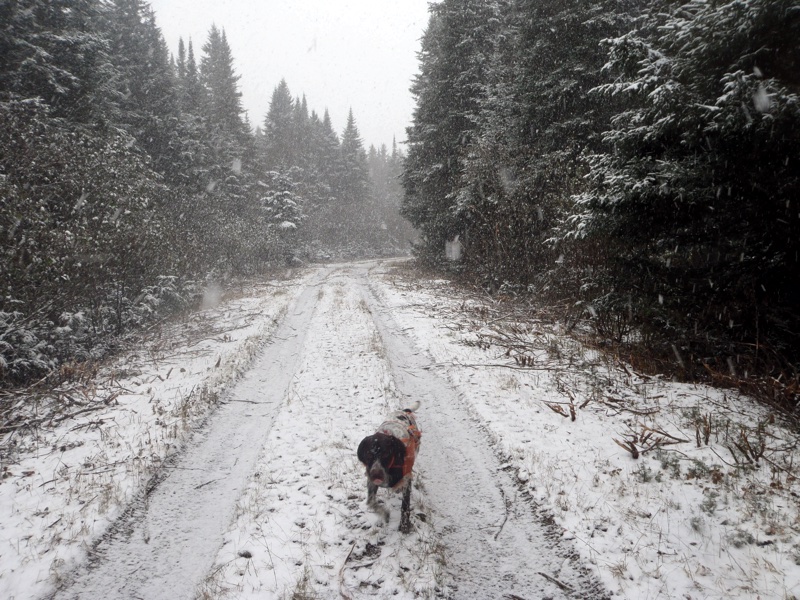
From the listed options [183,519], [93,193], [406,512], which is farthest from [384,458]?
[93,193]

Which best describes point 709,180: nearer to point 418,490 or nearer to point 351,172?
point 418,490

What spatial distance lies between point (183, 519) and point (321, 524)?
163 centimetres

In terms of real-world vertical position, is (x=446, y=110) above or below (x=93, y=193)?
above

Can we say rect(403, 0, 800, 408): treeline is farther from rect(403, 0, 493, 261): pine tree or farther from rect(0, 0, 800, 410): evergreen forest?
rect(403, 0, 493, 261): pine tree

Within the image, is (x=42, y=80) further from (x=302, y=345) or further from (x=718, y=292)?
(x=718, y=292)

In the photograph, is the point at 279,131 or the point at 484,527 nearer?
the point at 484,527

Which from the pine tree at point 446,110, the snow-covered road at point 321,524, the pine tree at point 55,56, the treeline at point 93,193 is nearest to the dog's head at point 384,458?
the snow-covered road at point 321,524

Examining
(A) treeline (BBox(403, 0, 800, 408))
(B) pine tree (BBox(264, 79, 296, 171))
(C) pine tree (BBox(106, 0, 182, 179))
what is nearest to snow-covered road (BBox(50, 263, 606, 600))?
(A) treeline (BBox(403, 0, 800, 408))

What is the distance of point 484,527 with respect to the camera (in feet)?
15.1

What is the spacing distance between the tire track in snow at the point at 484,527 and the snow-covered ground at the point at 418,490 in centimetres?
2

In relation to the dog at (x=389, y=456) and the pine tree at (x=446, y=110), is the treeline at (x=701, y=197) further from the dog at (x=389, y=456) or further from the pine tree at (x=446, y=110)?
the pine tree at (x=446, y=110)

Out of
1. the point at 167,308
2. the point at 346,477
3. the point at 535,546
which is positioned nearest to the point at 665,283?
the point at 535,546

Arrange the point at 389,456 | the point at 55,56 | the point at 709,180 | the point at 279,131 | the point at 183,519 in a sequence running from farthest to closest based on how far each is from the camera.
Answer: the point at 279,131
the point at 55,56
the point at 709,180
the point at 183,519
the point at 389,456

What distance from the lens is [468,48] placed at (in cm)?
2159
